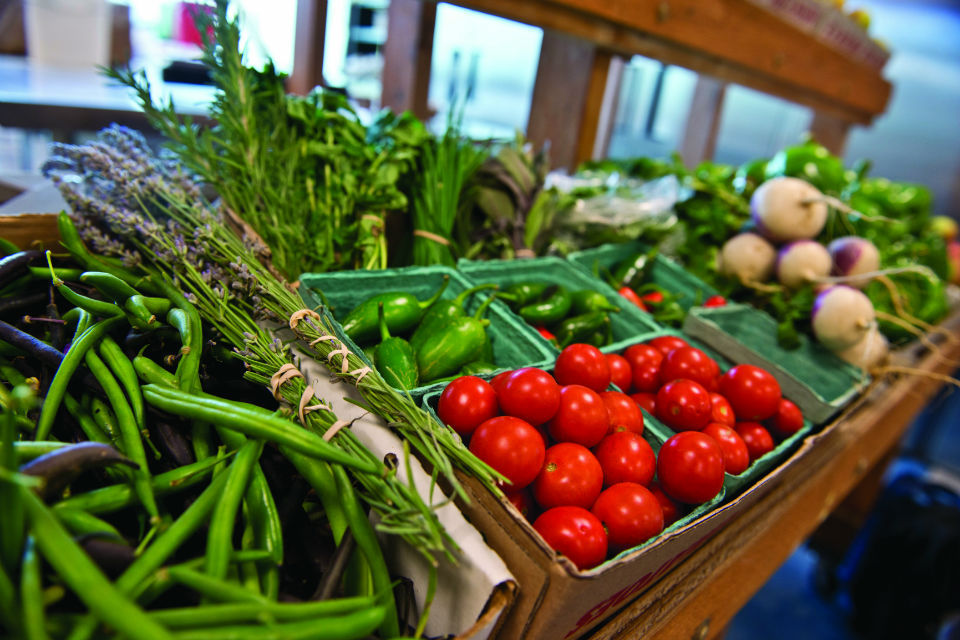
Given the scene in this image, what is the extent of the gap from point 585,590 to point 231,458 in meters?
0.62

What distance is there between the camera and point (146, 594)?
70cm

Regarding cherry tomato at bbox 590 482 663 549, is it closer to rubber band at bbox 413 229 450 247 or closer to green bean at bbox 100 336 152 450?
green bean at bbox 100 336 152 450

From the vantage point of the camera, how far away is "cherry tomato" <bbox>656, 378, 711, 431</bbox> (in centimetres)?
121

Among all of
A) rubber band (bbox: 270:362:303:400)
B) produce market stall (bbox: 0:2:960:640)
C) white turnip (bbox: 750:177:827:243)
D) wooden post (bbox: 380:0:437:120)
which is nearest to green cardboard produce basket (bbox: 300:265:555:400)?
produce market stall (bbox: 0:2:960:640)

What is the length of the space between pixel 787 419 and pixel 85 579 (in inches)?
58.1

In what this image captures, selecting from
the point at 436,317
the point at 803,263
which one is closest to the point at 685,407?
the point at 436,317

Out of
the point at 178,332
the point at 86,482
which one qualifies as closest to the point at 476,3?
the point at 178,332

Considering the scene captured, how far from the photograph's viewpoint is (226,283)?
1200 mm

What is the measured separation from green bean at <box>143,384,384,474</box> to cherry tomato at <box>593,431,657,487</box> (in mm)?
460

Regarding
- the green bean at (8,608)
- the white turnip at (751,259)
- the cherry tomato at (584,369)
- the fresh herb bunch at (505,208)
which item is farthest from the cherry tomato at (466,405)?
the white turnip at (751,259)

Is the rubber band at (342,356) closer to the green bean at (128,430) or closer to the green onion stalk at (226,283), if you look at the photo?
the green onion stalk at (226,283)

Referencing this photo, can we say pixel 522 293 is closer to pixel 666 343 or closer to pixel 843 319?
pixel 666 343

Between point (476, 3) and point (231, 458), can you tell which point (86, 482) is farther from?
point (476, 3)

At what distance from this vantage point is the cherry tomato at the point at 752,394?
1387mm
